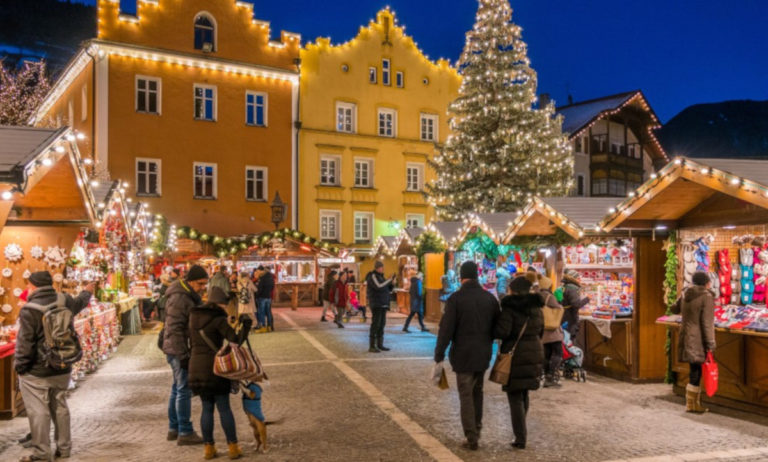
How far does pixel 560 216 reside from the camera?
11.8m

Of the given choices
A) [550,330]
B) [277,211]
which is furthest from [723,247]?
[277,211]

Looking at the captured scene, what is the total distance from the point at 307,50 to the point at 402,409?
25.9m

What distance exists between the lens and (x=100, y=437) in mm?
7234

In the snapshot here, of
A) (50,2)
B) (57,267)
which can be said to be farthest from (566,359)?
(50,2)

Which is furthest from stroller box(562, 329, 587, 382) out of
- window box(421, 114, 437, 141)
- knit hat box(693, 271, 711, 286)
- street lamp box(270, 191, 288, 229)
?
window box(421, 114, 437, 141)

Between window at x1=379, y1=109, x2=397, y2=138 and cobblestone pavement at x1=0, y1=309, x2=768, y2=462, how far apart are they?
75.1ft

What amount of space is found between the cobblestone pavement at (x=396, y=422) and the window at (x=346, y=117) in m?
21.9

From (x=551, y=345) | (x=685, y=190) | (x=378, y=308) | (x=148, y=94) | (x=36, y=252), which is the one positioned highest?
(x=148, y=94)

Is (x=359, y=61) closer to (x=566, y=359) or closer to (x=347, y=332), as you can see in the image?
(x=347, y=332)

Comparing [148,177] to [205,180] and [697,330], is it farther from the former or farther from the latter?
[697,330]

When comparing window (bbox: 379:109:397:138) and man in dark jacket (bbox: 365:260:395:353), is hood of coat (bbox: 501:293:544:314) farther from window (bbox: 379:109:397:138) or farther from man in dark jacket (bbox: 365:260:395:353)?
window (bbox: 379:109:397:138)

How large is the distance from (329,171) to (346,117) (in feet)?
9.37

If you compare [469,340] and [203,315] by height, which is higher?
[203,315]

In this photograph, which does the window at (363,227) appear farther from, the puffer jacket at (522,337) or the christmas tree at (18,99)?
the puffer jacket at (522,337)
